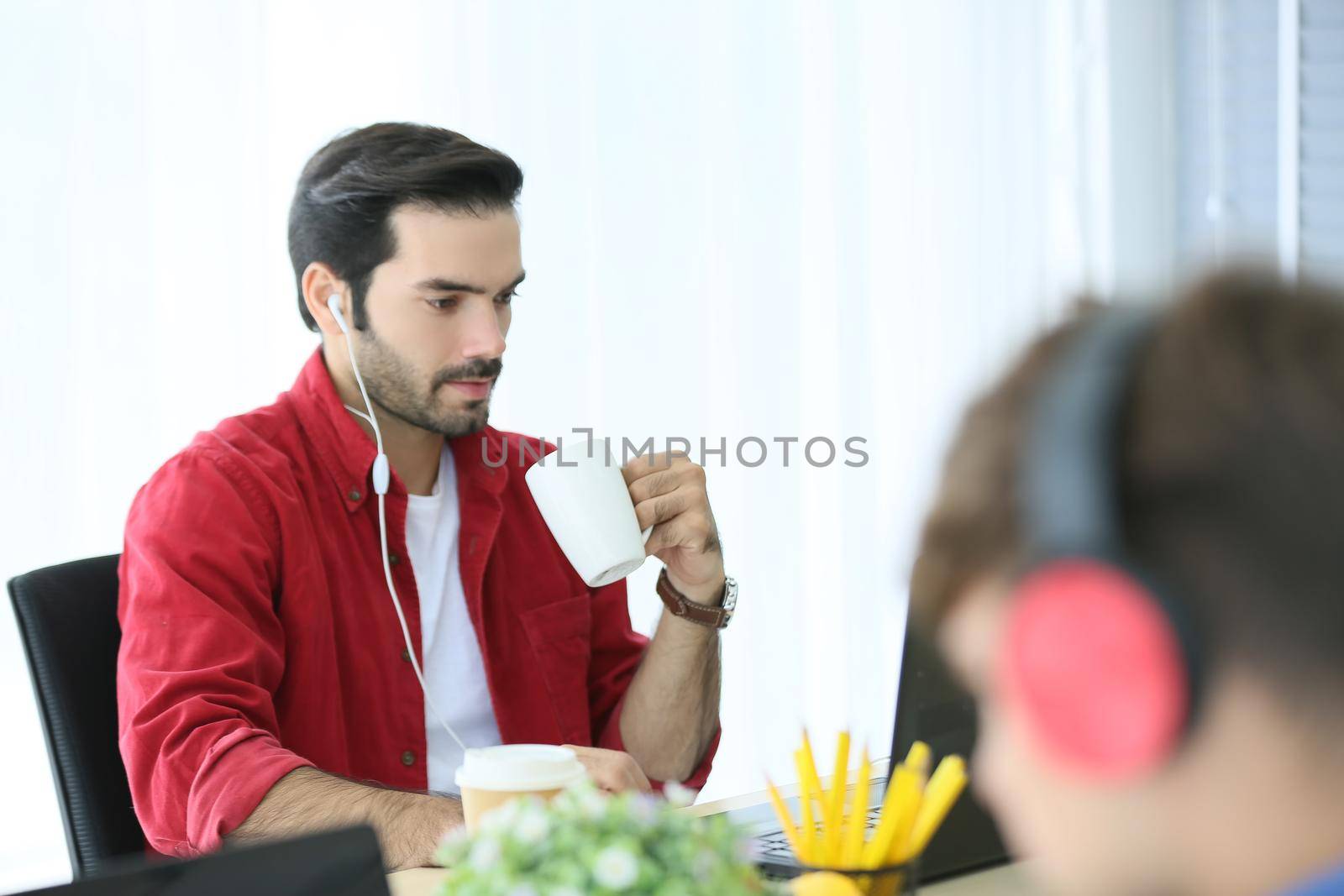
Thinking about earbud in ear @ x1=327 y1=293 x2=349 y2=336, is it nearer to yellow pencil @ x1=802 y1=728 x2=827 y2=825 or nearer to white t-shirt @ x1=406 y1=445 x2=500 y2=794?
white t-shirt @ x1=406 y1=445 x2=500 y2=794

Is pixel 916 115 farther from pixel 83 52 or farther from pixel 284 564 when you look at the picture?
pixel 284 564

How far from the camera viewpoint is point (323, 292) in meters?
1.71

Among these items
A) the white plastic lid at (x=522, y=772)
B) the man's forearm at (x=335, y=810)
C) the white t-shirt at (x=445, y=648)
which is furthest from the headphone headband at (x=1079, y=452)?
the white t-shirt at (x=445, y=648)

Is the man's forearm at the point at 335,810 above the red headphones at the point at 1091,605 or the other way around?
the other way around

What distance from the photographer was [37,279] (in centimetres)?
196

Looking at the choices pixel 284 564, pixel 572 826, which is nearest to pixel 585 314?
pixel 284 564

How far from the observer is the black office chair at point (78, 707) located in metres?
1.28

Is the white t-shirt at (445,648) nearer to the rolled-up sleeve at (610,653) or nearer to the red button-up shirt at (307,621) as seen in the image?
the red button-up shirt at (307,621)

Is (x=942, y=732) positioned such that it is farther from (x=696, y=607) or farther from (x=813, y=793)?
(x=696, y=607)

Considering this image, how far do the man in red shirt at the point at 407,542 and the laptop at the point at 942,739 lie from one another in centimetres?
50

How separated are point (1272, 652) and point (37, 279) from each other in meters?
1.99

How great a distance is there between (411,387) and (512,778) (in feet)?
2.78

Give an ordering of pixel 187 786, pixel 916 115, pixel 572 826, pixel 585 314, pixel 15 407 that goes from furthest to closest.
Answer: pixel 916 115 < pixel 585 314 < pixel 15 407 < pixel 187 786 < pixel 572 826

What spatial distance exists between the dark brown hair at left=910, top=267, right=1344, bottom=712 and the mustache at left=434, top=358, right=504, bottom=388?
1.35 meters
